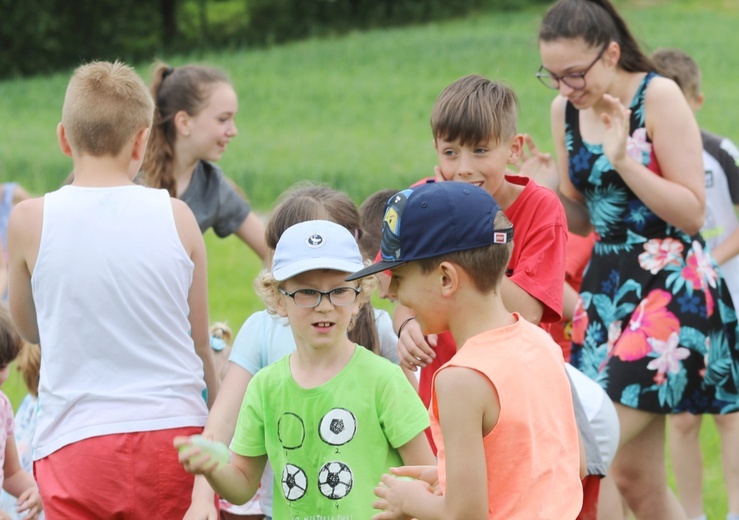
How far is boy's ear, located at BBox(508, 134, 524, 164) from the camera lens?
12.3 feet

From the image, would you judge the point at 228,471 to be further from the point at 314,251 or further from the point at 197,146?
the point at 197,146

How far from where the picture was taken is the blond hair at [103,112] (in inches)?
143

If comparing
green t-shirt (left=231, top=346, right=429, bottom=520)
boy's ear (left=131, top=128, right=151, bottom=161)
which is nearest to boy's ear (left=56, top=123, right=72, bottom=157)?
boy's ear (left=131, top=128, right=151, bottom=161)

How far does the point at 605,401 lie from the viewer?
4227 mm

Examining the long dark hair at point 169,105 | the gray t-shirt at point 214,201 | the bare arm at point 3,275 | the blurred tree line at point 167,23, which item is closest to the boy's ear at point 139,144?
the long dark hair at point 169,105

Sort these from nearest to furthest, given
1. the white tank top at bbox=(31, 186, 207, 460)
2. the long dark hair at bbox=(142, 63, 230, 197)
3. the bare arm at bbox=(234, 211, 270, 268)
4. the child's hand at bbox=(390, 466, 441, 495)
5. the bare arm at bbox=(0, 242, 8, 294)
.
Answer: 1. the child's hand at bbox=(390, 466, 441, 495)
2. the white tank top at bbox=(31, 186, 207, 460)
3. the long dark hair at bbox=(142, 63, 230, 197)
4. the bare arm at bbox=(234, 211, 270, 268)
5. the bare arm at bbox=(0, 242, 8, 294)

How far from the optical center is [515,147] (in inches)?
149

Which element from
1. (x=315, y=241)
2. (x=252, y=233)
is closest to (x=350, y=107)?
(x=252, y=233)

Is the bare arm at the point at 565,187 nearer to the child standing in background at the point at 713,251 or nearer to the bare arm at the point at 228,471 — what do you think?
the child standing in background at the point at 713,251

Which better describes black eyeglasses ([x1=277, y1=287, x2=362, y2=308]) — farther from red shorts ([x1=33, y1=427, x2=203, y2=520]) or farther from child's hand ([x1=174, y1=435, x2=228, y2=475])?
red shorts ([x1=33, y1=427, x2=203, y2=520])

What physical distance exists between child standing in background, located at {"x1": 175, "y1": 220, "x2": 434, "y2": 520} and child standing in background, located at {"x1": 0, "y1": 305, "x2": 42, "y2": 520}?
127 centimetres

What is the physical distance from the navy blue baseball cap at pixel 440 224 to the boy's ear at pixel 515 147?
93 cm

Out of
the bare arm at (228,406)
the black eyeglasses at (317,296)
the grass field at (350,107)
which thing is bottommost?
the grass field at (350,107)

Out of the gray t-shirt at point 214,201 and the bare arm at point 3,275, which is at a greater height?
the gray t-shirt at point 214,201
